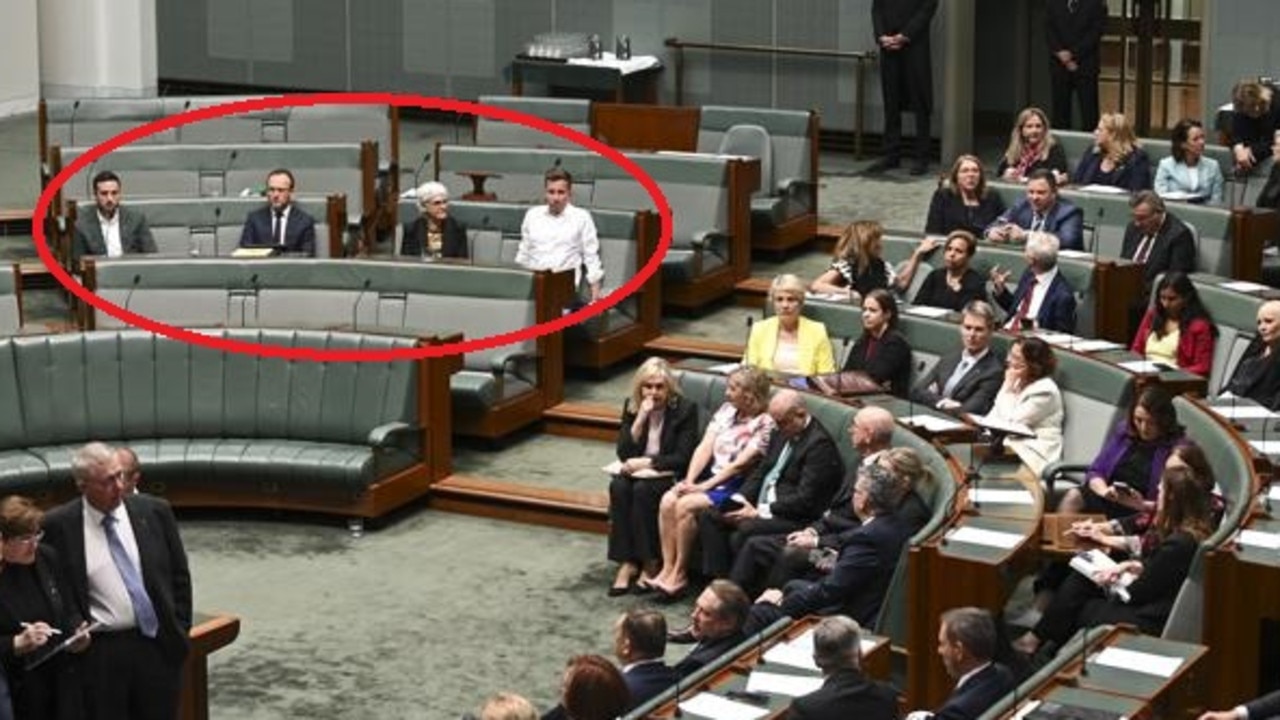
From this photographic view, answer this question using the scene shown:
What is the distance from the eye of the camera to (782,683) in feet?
29.6

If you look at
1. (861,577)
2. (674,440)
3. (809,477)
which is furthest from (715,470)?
(861,577)

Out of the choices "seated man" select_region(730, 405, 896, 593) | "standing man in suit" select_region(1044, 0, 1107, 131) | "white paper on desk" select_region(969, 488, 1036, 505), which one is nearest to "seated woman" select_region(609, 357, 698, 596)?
"seated man" select_region(730, 405, 896, 593)

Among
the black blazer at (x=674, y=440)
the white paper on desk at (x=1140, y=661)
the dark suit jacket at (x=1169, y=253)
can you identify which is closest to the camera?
the white paper on desk at (x=1140, y=661)

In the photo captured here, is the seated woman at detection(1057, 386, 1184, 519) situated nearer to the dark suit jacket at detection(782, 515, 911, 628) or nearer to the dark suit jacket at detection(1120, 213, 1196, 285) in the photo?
the dark suit jacket at detection(782, 515, 911, 628)

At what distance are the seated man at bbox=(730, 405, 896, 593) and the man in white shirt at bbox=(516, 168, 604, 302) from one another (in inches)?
133

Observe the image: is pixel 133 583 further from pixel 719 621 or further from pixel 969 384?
pixel 969 384

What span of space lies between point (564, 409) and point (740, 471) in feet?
7.97

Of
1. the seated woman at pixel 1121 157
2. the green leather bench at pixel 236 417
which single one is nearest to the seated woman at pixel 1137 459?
the green leather bench at pixel 236 417

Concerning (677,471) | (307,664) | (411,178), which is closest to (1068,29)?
(411,178)

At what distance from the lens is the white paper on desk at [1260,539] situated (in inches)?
376

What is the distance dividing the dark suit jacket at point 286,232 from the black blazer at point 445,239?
0.58 m

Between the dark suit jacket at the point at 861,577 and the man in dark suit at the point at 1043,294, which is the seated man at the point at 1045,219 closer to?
the man in dark suit at the point at 1043,294

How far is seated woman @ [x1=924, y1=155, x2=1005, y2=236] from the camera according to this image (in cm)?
1479

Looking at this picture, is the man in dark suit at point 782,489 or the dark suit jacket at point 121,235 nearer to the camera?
the man in dark suit at point 782,489
